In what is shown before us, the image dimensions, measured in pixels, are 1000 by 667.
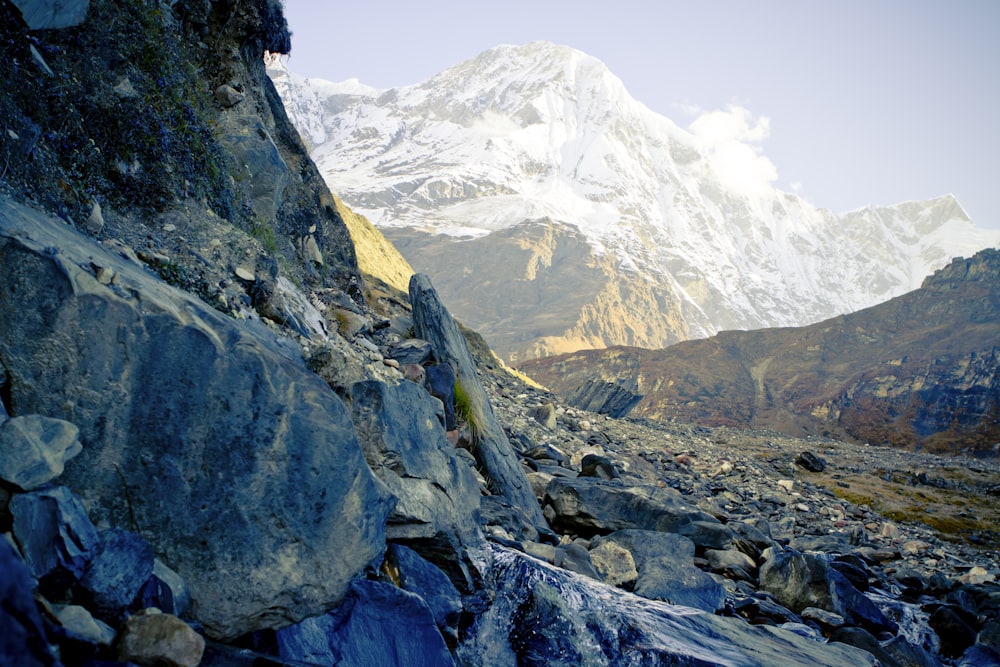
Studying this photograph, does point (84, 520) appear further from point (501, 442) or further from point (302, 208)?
point (302, 208)

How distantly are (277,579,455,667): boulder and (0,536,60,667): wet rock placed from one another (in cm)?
199

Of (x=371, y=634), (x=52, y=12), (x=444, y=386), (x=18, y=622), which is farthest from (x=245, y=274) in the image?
(x=18, y=622)

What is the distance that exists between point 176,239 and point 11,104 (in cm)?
172

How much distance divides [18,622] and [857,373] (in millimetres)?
108635

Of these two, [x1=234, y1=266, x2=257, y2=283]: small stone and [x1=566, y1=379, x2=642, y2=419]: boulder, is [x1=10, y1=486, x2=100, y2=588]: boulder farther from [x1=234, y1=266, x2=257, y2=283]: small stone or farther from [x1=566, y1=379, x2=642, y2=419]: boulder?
[x1=566, y1=379, x2=642, y2=419]: boulder

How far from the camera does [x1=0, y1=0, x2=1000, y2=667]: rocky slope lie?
3068mm

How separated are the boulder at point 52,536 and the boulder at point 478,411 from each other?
209 inches

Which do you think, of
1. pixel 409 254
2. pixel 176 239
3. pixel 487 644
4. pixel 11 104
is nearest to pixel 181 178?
pixel 176 239

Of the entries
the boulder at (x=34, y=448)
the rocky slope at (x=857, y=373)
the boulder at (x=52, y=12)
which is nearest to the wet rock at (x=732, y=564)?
the boulder at (x=34, y=448)

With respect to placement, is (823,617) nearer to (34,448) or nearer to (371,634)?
(371,634)

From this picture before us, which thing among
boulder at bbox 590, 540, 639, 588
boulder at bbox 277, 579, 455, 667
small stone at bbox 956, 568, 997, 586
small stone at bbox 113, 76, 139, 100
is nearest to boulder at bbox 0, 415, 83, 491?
boulder at bbox 277, 579, 455, 667

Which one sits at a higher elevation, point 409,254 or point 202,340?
point 409,254

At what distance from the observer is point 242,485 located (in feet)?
11.7

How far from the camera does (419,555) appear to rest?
4.82m
